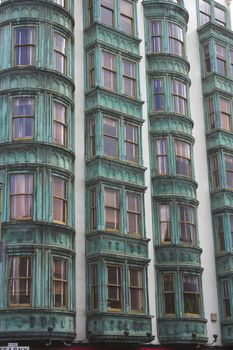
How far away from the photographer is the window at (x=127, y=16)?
32.5 metres

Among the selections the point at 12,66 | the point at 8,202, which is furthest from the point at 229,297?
the point at 12,66

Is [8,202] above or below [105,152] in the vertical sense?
below

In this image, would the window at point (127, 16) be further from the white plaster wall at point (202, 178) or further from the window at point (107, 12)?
the white plaster wall at point (202, 178)

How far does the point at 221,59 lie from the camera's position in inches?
1438

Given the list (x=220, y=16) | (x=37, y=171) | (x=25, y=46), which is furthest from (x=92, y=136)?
(x=220, y=16)

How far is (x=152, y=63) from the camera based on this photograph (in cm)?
3319

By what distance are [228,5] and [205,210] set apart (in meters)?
14.6

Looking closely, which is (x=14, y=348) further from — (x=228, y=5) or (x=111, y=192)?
(x=228, y=5)

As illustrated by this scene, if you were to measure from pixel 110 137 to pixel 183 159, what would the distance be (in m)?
4.60

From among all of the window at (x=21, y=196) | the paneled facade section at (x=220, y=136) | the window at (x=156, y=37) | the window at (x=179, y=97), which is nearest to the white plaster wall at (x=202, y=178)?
the paneled facade section at (x=220, y=136)

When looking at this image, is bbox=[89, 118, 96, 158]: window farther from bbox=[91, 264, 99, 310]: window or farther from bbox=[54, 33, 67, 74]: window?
bbox=[91, 264, 99, 310]: window

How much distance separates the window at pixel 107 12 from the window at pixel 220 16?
909cm

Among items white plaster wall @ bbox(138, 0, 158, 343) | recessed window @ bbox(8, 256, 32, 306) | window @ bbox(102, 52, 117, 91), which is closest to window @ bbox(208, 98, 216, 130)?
white plaster wall @ bbox(138, 0, 158, 343)

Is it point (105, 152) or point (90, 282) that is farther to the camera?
point (105, 152)
